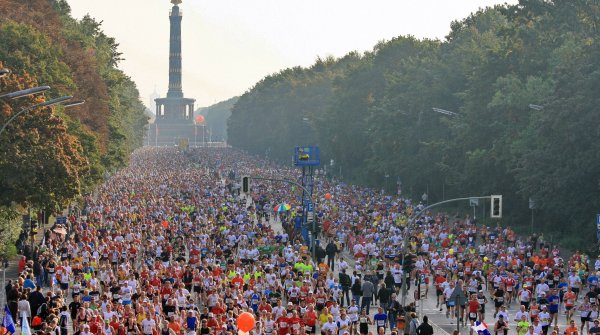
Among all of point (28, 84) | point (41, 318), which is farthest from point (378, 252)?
point (41, 318)

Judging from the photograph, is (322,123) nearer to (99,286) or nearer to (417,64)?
(417,64)

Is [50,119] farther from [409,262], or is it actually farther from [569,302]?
[569,302]

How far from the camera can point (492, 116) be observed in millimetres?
71188

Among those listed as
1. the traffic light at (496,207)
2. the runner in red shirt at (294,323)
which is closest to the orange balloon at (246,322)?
the runner in red shirt at (294,323)

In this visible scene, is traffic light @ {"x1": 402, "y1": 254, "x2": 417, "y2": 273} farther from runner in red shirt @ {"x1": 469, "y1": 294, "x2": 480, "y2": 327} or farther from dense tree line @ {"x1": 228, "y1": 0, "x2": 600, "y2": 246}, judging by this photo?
dense tree line @ {"x1": 228, "y1": 0, "x2": 600, "y2": 246}

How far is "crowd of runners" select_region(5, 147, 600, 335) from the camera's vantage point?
28.0 m

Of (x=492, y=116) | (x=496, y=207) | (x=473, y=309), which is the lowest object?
(x=473, y=309)

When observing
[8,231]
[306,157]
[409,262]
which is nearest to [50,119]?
[8,231]

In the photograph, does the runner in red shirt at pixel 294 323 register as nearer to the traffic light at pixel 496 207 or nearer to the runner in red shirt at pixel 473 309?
the runner in red shirt at pixel 473 309

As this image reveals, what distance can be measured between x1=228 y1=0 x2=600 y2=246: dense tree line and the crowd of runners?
408 cm

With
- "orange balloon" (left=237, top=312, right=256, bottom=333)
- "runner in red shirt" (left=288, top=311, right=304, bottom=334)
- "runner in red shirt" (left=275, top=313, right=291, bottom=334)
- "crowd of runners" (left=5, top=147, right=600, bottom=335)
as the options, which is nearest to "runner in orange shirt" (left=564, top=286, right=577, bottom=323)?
"crowd of runners" (left=5, top=147, right=600, bottom=335)

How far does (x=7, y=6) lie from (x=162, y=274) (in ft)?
135

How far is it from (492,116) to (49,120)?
3100 centimetres

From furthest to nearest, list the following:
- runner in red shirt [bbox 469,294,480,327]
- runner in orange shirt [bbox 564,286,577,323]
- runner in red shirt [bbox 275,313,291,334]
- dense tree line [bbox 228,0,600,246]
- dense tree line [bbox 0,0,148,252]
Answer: dense tree line [bbox 228,0,600,246], dense tree line [bbox 0,0,148,252], runner in orange shirt [bbox 564,286,577,323], runner in red shirt [bbox 469,294,480,327], runner in red shirt [bbox 275,313,291,334]
